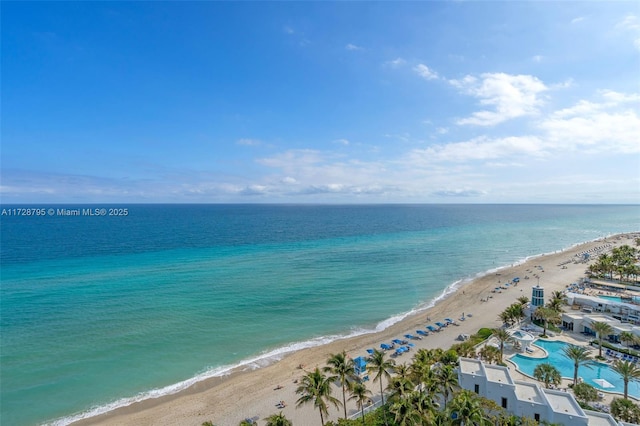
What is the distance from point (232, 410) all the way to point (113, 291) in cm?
4589

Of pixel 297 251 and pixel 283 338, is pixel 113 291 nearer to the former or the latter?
pixel 283 338

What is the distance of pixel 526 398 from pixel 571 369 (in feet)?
48.2

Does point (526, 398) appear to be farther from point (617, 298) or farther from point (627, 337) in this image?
point (617, 298)

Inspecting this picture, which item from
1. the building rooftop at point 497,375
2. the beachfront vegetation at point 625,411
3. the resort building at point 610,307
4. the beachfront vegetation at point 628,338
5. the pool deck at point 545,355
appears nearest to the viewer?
the beachfront vegetation at point 625,411

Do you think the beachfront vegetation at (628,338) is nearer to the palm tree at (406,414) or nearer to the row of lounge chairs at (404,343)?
the row of lounge chairs at (404,343)

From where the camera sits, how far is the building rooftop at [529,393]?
2358cm

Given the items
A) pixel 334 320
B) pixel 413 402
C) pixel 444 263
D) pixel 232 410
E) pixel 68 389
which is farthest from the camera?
pixel 444 263

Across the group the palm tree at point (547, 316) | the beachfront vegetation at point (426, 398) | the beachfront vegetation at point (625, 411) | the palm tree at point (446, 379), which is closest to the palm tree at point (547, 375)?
the beachfront vegetation at point (426, 398)

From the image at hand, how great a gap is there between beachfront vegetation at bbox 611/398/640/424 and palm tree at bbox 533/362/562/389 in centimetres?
417

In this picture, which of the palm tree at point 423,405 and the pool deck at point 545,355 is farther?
the pool deck at point 545,355

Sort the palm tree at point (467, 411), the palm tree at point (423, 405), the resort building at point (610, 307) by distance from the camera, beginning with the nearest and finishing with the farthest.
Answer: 1. the palm tree at point (467, 411)
2. the palm tree at point (423, 405)
3. the resort building at point (610, 307)

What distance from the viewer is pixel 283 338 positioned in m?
46.4

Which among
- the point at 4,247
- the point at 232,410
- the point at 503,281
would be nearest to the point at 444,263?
the point at 503,281

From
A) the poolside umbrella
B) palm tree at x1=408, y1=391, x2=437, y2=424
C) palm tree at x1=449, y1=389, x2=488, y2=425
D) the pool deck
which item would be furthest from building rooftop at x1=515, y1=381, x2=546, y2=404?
the poolside umbrella
